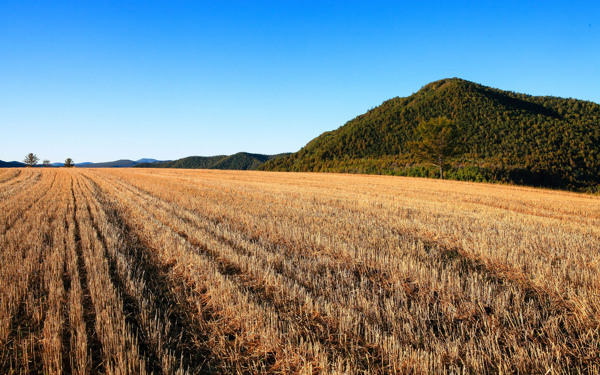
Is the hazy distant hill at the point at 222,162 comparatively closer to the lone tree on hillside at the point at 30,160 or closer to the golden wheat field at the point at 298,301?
the lone tree on hillside at the point at 30,160

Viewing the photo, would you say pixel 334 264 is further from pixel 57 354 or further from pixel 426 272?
pixel 57 354

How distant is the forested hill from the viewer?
1623 inches

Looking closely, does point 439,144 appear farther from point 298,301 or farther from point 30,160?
point 30,160

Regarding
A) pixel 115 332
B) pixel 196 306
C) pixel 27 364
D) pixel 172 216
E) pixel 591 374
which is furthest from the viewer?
pixel 172 216

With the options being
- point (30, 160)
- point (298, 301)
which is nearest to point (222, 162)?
point (30, 160)

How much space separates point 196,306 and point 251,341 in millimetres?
1182

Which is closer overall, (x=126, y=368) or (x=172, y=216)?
(x=126, y=368)

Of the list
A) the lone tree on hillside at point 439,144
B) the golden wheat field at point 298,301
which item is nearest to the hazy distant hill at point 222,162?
the lone tree on hillside at point 439,144

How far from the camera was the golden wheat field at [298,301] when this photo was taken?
8.66 ft

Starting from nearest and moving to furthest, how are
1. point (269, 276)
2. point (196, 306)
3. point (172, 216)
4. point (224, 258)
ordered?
point (196, 306) < point (269, 276) < point (224, 258) < point (172, 216)

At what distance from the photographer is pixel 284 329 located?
123 inches

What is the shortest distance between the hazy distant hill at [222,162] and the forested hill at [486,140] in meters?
56.3

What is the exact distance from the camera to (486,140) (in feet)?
201

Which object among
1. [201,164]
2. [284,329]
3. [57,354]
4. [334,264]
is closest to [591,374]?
[284,329]
